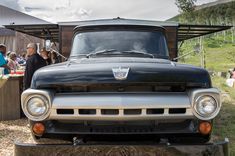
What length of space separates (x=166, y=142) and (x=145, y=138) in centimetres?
20

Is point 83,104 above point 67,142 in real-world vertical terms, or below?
above

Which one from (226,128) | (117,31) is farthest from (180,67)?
(226,128)

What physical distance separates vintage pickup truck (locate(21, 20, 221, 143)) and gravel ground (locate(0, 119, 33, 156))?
315 centimetres

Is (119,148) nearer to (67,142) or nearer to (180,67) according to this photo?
(67,142)

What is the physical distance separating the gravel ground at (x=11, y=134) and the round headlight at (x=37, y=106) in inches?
123

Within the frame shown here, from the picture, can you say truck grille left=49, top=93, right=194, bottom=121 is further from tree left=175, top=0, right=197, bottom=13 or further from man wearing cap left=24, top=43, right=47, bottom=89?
tree left=175, top=0, right=197, bottom=13

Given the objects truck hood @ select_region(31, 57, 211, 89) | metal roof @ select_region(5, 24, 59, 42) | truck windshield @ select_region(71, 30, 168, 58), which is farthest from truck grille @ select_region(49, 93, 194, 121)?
metal roof @ select_region(5, 24, 59, 42)

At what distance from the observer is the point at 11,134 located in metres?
7.68

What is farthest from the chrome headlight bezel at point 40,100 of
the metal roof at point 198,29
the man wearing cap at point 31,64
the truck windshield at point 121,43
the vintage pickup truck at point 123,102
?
the man wearing cap at point 31,64

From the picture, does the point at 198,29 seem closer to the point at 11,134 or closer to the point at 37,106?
the point at 11,134

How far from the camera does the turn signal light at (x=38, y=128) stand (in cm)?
335

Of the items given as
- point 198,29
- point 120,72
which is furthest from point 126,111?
point 198,29

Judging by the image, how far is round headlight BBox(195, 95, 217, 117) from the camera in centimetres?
322

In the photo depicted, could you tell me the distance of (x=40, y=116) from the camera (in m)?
3.26
